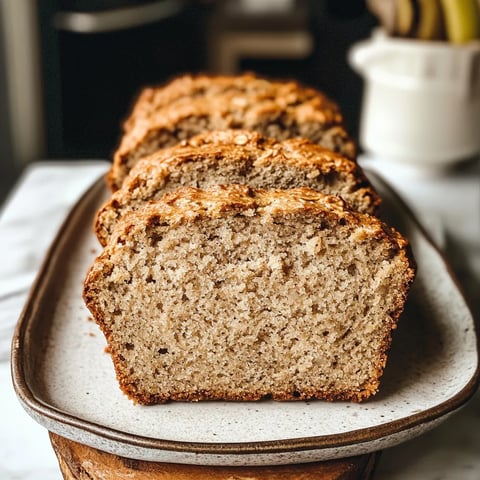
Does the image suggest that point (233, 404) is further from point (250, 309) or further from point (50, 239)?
point (50, 239)

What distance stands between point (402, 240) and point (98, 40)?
370 centimetres

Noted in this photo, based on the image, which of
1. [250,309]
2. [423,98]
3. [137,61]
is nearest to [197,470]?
[250,309]

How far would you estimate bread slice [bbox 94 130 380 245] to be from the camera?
5.76 ft

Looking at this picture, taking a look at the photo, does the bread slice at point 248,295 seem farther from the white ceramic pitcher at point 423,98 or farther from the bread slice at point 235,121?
the white ceramic pitcher at point 423,98

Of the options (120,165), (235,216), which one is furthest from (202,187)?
(120,165)

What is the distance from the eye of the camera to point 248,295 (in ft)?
5.14

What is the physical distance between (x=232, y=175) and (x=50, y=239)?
3.44 feet

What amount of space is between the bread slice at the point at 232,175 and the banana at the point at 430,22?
145 centimetres

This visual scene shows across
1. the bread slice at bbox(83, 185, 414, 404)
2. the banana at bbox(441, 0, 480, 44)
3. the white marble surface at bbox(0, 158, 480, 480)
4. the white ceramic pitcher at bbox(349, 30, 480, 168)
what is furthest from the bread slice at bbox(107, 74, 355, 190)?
the banana at bbox(441, 0, 480, 44)

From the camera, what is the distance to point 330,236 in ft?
5.05

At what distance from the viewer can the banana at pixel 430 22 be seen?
2.99 m

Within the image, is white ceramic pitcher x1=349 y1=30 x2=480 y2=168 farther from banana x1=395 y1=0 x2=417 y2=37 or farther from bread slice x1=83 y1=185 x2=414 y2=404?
bread slice x1=83 y1=185 x2=414 y2=404

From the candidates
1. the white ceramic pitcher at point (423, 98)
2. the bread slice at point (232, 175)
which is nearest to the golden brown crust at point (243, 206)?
the bread slice at point (232, 175)

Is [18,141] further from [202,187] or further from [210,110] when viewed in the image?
[202,187]
